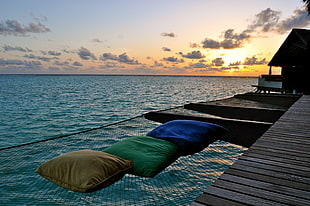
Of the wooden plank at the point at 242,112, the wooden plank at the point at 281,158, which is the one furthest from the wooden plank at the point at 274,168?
the wooden plank at the point at 242,112

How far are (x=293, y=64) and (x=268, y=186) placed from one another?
17626 millimetres

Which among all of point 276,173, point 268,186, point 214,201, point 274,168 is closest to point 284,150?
point 274,168

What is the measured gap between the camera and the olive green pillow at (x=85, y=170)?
93.7 inches

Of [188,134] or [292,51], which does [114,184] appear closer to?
[188,134]

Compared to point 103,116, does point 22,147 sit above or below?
above

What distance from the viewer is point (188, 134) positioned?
3.88 m

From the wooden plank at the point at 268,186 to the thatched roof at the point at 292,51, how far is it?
12372mm

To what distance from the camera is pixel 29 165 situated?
4102 mm

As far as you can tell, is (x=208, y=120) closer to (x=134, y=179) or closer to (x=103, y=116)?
(x=134, y=179)

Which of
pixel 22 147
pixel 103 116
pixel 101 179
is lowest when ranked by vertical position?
pixel 103 116

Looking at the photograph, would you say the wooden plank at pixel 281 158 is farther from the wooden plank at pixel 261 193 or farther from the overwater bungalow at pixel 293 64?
the overwater bungalow at pixel 293 64

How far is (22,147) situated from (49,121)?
7.80 meters

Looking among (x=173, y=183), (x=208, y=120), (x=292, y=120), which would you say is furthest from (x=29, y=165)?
(x=292, y=120)

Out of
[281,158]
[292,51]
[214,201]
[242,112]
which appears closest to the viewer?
[214,201]
